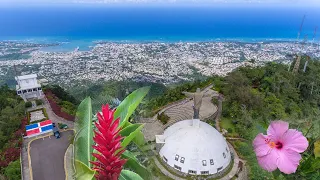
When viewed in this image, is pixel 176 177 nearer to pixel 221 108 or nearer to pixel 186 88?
pixel 221 108

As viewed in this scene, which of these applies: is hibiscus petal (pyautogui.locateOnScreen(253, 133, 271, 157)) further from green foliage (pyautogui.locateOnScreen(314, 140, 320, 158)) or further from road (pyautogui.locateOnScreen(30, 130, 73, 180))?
road (pyautogui.locateOnScreen(30, 130, 73, 180))

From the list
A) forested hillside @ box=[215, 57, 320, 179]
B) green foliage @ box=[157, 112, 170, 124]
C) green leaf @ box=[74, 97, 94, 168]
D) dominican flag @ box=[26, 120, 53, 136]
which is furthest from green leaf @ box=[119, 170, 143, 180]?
dominican flag @ box=[26, 120, 53, 136]

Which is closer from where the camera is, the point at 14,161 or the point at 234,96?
the point at 14,161

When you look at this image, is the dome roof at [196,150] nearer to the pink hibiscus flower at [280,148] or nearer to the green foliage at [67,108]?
the green foliage at [67,108]

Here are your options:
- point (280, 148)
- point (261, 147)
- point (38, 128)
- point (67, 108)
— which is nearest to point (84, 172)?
point (261, 147)

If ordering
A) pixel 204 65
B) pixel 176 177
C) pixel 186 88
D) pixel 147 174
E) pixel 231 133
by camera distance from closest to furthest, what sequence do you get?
pixel 147 174
pixel 176 177
pixel 231 133
pixel 186 88
pixel 204 65

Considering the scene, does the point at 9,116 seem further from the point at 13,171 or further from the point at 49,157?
the point at 13,171

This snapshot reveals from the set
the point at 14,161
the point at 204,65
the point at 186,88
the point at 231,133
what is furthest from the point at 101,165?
the point at 204,65
